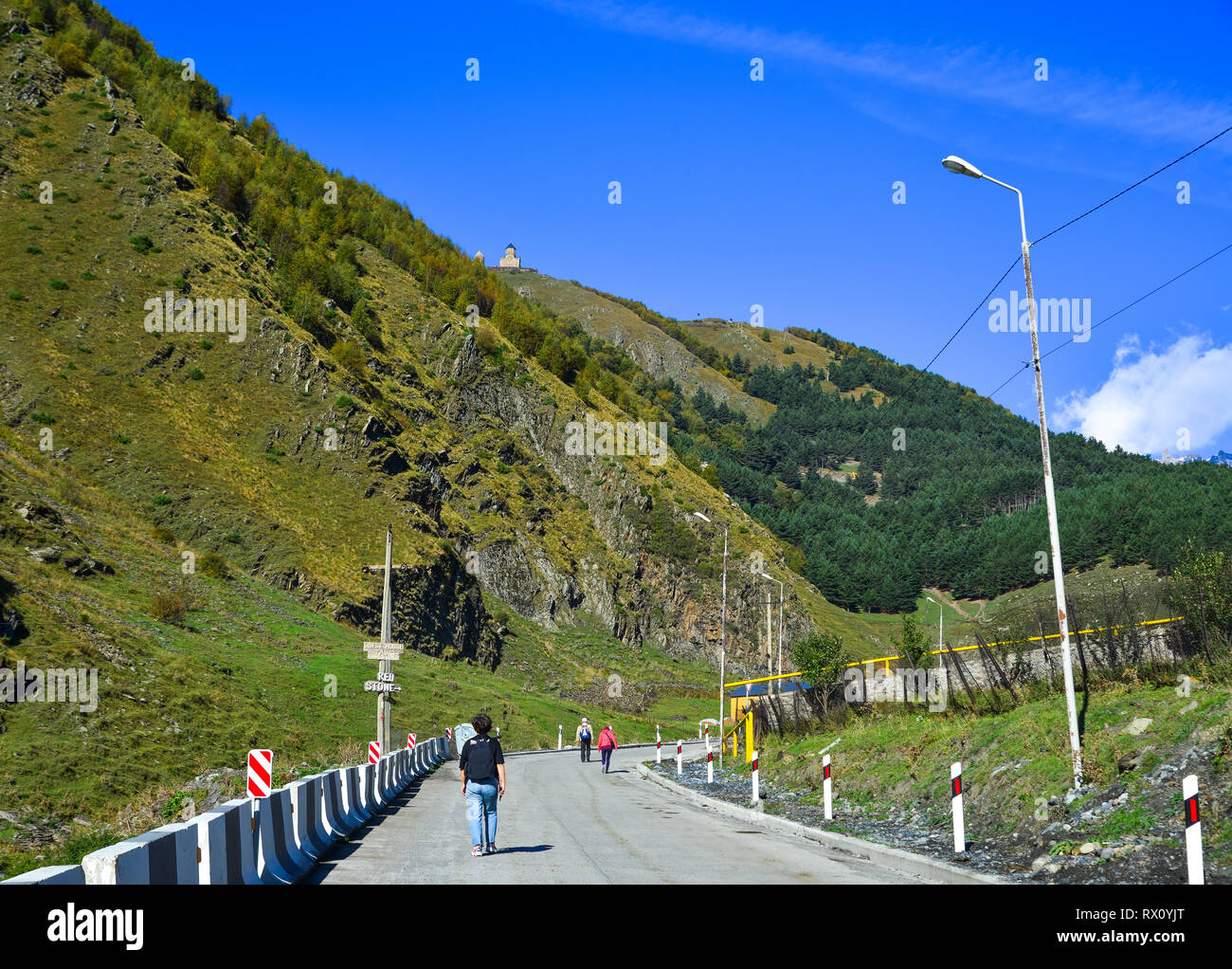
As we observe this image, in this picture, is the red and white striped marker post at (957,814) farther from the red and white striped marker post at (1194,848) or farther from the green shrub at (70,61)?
the green shrub at (70,61)

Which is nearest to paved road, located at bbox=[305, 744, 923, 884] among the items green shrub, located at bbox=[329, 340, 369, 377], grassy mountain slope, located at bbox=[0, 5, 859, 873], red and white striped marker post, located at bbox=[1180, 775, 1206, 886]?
red and white striped marker post, located at bbox=[1180, 775, 1206, 886]

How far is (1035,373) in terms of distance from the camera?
15.8 meters

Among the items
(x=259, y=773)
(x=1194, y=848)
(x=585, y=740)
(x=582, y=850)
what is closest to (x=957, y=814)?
(x=1194, y=848)

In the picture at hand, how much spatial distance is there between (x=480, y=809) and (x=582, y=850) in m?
1.65

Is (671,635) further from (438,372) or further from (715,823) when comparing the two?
(715,823)

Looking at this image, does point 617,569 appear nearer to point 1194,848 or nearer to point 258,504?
point 258,504

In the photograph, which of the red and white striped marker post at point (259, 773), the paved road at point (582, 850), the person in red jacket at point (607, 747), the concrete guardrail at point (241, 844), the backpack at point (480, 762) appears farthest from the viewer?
the person in red jacket at point (607, 747)

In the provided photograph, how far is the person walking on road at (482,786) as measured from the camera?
12.5 meters

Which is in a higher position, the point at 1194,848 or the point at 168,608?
the point at 168,608

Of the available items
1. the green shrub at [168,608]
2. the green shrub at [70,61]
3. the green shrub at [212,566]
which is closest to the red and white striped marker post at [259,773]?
the green shrub at [168,608]

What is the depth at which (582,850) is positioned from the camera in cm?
1323

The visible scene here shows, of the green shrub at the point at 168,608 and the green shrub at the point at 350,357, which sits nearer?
the green shrub at the point at 168,608

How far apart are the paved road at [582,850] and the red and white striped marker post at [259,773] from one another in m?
1.21
